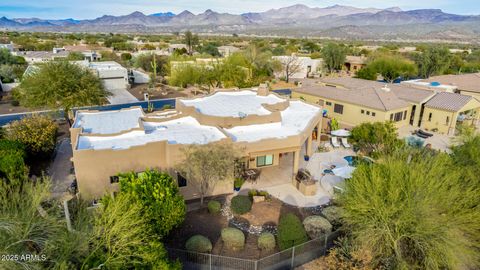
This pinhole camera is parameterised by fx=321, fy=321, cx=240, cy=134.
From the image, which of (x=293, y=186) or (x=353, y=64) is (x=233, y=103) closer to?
(x=293, y=186)

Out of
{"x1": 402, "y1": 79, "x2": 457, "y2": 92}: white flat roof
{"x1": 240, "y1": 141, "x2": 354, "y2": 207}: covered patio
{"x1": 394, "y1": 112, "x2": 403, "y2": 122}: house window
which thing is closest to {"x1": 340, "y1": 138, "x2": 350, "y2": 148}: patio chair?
{"x1": 240, "y1": 141, "x2": 354, "y2": 207}: covered patio

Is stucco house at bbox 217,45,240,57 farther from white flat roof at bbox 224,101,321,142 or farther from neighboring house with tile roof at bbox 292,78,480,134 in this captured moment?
white flat roof at bbox 224,101,321,142

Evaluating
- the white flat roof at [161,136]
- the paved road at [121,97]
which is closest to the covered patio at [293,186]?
the white flat roof at [161,136]

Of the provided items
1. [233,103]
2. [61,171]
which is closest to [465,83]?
[233,103]

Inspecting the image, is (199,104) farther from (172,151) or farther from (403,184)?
(403,184)

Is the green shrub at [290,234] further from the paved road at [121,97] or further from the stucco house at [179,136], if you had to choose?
A: the paved road at [121,97]

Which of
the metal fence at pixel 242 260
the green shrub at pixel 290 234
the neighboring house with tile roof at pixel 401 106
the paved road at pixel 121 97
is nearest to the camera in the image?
the metal fence at pixel 242 260

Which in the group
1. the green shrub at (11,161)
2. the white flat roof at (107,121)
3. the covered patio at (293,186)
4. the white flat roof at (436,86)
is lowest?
the covered patio at (293,186)
